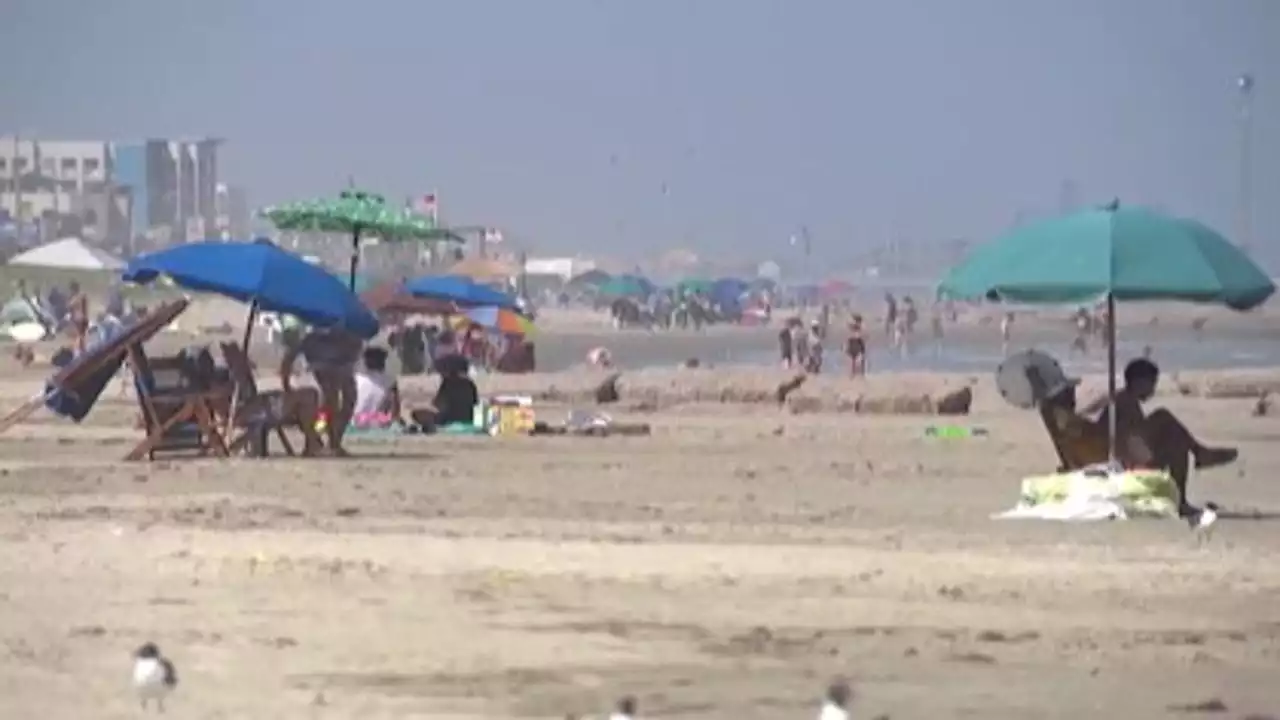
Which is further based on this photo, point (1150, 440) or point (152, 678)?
point (1150, 440)

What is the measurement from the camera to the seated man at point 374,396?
23.8 meters

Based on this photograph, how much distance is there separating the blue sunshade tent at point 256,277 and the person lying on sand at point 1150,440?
240 inches

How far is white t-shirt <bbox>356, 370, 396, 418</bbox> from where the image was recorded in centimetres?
2380

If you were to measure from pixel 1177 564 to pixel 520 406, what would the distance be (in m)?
11.7

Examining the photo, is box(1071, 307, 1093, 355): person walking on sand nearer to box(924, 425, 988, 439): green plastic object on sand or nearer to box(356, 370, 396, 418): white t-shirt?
box(924, 425, 988, 439): green plastic object on sand

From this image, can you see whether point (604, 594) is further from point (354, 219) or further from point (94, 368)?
point (354, 219)

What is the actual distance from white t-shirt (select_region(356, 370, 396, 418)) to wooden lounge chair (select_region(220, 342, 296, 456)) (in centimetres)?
359

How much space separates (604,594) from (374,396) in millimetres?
12278

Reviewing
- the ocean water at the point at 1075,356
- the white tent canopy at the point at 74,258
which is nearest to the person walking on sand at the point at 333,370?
the ocean water at the point at 1075,356

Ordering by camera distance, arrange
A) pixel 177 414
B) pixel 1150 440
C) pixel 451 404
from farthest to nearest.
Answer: pixel 451 404
pixel 177 414
pixel 1150 440

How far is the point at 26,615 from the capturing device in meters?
11.0

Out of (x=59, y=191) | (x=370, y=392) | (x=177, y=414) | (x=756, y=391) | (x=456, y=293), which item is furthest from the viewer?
(x=59, y=191)

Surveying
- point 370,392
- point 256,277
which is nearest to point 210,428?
point 256,277

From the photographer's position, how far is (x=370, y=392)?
2391 centimetres
